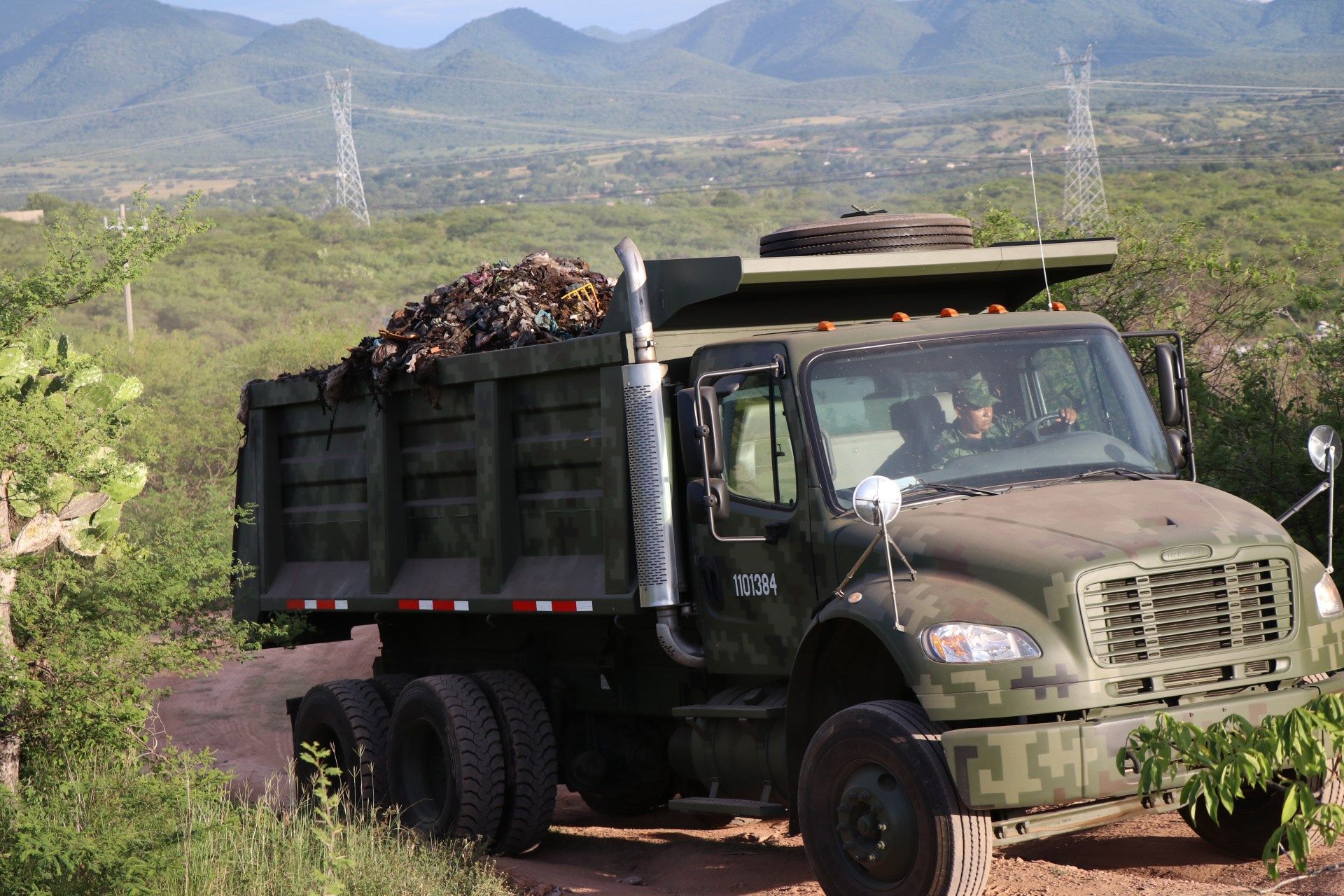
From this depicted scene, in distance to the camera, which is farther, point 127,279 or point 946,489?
point 127,279

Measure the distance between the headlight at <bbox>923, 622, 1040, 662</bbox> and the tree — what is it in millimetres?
4990

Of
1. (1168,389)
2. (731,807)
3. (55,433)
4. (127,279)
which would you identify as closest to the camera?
(731,807)


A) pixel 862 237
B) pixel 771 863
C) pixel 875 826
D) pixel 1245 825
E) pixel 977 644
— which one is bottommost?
pixel 771 863

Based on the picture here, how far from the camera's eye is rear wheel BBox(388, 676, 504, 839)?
7773 mm

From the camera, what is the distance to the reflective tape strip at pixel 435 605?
816 centimetres

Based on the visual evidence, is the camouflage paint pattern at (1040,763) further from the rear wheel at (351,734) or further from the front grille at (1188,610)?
the rear wheel at (351,734)

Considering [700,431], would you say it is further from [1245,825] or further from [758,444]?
[1245,825]

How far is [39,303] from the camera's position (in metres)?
8.68

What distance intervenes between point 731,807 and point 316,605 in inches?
148

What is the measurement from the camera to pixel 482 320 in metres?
8.38

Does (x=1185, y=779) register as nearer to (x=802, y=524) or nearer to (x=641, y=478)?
(x=802, y=524)

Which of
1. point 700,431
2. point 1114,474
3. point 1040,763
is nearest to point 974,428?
point 1114,474

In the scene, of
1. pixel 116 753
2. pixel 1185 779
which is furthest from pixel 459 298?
pixel 1185 779

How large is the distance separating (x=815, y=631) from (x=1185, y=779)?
1483mm
